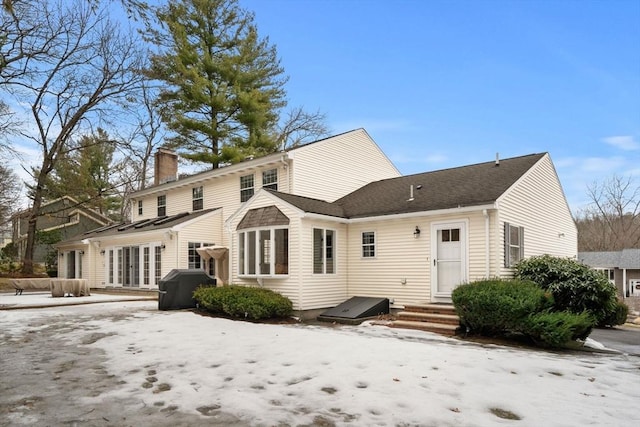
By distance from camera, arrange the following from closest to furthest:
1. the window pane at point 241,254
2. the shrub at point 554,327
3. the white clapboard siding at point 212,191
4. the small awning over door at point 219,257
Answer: the shrub at point 554,327 < the window pane at point 241,254 < the small awning over door at point 219,257 < the white clapboard siding at point 212,191

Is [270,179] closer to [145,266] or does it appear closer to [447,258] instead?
[145,266]

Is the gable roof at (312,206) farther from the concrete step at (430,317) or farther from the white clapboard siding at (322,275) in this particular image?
the concrete step at (430,317)

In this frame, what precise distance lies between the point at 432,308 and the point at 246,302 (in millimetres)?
4836

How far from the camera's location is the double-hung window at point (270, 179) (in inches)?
629


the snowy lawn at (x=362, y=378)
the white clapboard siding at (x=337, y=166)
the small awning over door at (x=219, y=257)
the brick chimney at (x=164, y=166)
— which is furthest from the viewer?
the brick chimney at (x=164, y=166)

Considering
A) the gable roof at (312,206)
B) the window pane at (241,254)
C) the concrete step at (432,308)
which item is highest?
the gable roof at (312,206)

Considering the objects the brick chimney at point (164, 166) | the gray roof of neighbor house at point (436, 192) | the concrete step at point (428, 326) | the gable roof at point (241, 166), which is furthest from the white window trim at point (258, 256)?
the brick chimney at point (164, 166)

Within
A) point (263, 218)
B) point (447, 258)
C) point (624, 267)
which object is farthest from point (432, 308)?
point (624, 267)

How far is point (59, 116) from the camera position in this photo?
84.1 ft

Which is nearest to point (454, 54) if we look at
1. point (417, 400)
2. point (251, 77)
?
point (251, 77)

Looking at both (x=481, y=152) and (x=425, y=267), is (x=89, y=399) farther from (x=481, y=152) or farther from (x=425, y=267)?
(x=481, y=152)

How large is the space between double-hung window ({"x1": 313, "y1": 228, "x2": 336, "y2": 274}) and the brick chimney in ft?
40.5

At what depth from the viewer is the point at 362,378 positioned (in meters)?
5.66

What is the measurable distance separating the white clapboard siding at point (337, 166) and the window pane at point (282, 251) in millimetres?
2739
